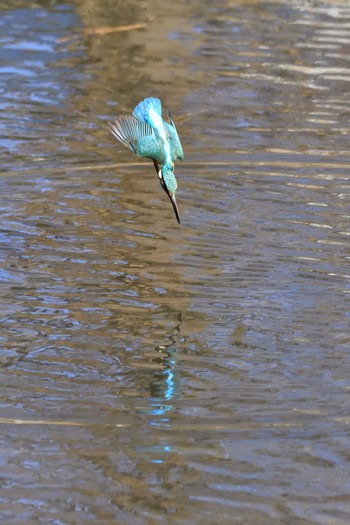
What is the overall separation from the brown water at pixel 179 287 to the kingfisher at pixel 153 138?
0.51 meters

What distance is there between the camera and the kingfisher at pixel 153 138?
17.7ft

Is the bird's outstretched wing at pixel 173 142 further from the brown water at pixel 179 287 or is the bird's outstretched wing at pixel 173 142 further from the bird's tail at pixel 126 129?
the brown water at pixel 179 287

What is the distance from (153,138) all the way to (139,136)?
81 millimetres

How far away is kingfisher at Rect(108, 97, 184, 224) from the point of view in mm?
5387

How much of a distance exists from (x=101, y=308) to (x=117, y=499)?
162 cm

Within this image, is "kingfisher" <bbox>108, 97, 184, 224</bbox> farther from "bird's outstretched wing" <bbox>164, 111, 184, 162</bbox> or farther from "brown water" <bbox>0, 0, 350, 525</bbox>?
"brown water" <bbox>0, 0, 350, 525</bbox>

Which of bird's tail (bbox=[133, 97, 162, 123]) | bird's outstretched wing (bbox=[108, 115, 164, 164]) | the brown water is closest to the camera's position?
the brown water

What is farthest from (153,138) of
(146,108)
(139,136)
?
(146,108)

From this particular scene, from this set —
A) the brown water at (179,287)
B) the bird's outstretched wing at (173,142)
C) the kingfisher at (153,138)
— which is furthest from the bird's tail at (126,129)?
the brown water at (179,287)

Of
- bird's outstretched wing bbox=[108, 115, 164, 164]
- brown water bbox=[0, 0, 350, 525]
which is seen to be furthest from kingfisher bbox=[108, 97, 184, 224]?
brown water bbox=[0, 0, 350, 525]

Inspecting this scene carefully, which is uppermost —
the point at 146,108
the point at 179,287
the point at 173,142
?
the point at 146,108

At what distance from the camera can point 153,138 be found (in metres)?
5.37

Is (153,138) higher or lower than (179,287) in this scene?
higher

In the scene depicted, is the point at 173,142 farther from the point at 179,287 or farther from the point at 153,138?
the point at 179,287
